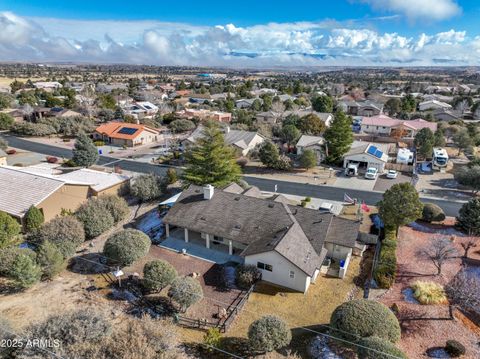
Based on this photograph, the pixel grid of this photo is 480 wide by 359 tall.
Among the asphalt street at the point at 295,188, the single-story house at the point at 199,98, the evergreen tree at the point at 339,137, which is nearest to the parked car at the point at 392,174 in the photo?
the asphalt street at the point at 295,188

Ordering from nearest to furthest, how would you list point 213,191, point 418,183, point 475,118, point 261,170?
point 213,191 < point 418,183 < point 261,170 < point 475,118

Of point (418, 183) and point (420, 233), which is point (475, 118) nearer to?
point (418, 183)

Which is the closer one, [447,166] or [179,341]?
[179,341]

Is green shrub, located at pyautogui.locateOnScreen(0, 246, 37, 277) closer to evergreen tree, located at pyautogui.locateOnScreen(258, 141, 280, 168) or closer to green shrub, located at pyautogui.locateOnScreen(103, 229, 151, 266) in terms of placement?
green shrub, located at pyautogui.locateOnScreen(103, 229, 151, 266)

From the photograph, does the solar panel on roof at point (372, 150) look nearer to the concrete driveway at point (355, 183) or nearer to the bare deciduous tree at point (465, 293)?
the concrete driveway at point (355, 183)

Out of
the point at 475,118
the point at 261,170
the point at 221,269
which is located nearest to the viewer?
the point at 221,269

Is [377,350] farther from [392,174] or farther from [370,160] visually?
[370,160]

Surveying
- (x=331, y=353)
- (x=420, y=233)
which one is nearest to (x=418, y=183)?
(x=420, y=233)
